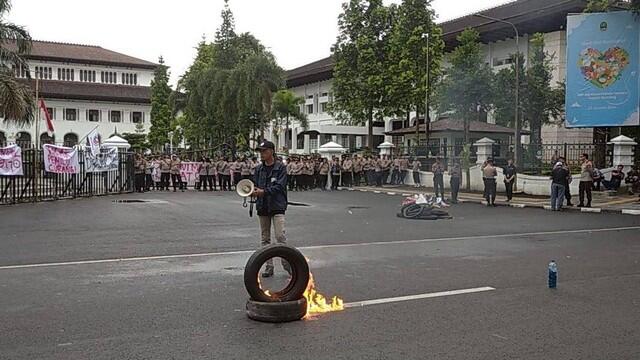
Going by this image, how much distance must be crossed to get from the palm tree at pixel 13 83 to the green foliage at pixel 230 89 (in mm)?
14486

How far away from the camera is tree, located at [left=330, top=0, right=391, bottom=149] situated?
141ft

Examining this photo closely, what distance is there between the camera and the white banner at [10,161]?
20.7 metres

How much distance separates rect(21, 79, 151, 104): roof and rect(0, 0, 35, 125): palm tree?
3510cm

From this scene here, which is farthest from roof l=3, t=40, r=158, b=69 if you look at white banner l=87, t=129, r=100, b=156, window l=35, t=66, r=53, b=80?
white banner l=87, t=129, r=100, b=156

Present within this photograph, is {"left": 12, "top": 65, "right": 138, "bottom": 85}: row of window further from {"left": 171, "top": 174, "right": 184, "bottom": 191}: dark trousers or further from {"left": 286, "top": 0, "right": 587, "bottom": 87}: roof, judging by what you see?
{"left": 171, "top": 174, "right": 184, "bottom": 191}: dark trousers

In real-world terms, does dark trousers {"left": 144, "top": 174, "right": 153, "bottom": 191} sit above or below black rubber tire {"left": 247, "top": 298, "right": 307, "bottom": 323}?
above

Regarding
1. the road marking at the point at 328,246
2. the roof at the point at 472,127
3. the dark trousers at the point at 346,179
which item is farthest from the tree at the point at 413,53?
the road marking at the point at 328,246

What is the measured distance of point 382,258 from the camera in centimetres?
1091

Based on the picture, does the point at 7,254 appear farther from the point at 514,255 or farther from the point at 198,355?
the point at 514,255

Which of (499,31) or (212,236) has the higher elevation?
(499,31)

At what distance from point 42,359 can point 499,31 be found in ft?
141

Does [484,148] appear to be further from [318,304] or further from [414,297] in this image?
[318,304]

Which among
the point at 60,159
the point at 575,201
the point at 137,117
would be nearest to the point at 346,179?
the point at 575,201

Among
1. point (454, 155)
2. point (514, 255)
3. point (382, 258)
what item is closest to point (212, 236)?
point (382, 258)
